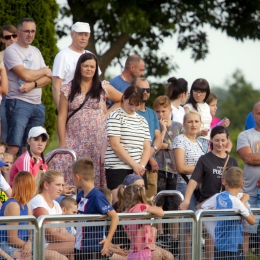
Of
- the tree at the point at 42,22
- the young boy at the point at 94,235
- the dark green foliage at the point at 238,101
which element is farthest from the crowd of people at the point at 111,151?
the dark green foliage at the point at 238,101

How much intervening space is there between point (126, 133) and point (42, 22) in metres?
4.35

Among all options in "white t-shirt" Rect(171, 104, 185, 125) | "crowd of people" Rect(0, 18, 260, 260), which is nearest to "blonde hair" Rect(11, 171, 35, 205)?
"crowd of people" Rect(0, 18, 260, 260)

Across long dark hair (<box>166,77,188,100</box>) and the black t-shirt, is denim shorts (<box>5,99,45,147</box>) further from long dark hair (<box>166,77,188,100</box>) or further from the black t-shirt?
the black t-shirt

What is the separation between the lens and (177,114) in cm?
1109

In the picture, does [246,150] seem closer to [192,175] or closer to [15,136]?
[192,175]

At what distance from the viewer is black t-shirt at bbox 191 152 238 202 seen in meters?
9.38

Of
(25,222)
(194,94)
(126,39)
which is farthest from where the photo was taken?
(126,39)

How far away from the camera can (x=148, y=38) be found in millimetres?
23797

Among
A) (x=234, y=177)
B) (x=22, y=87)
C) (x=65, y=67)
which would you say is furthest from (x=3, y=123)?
(x=234, y=177)

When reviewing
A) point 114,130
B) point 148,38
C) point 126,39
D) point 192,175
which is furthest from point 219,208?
point 148,38

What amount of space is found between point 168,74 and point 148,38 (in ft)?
5.06

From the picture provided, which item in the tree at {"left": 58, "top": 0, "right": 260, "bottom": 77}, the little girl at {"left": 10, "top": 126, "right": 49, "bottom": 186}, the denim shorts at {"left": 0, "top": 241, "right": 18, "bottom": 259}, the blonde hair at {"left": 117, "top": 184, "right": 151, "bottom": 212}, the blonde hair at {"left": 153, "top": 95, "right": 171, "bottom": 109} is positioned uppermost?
the tree at {"left": 58, "top": 0, "right": 260, "bottom": 77}

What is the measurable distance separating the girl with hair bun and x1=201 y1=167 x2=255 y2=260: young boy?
8.29 feet

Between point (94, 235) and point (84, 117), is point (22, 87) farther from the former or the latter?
point (94, 235)
